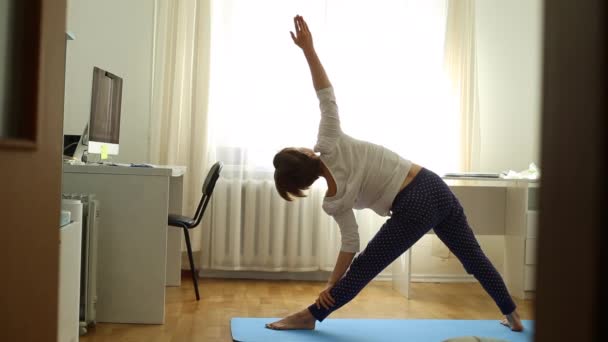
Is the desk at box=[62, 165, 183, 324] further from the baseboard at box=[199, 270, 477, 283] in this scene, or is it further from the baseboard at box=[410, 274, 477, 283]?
the baseboard at box=[410, 274, 477, 283]

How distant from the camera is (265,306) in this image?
331 centimetres

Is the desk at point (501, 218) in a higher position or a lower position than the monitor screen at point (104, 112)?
lower

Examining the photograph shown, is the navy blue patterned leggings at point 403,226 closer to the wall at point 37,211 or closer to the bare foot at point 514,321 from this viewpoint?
the bare foot at point 514,321

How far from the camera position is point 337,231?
412 centimetres

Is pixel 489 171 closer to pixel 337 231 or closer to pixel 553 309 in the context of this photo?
pixel 337 231

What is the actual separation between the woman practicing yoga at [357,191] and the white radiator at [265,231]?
4.91ft

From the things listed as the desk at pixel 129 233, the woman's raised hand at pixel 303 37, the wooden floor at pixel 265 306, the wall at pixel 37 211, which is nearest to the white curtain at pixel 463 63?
the wooden floor at pixel 265 306

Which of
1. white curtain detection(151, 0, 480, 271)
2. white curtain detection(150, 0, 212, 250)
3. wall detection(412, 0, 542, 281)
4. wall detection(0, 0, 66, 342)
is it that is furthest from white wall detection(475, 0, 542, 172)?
wall detection(0, 0, 66, 342)

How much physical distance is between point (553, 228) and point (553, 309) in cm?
6

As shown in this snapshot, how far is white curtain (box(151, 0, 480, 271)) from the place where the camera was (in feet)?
13.1

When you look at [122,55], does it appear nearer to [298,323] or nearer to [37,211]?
[298,323]

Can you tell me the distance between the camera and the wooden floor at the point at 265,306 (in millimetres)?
2615

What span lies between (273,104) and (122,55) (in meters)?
1.00

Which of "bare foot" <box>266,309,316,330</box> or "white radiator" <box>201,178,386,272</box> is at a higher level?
"white radiator" <box>201,178,386,272</box>
